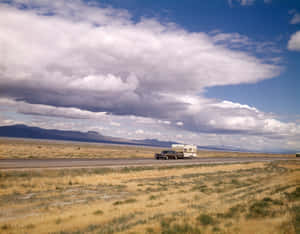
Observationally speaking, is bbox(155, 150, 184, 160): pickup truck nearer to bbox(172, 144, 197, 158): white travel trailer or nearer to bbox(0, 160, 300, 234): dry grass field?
bbox(172, 144, 197, 158): white travel trailer

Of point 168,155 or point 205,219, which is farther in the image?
point 168,155

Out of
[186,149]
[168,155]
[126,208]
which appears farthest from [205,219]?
[186,149]

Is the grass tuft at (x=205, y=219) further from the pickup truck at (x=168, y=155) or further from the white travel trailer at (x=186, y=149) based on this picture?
the white travel trailer at (x=186, y=149)

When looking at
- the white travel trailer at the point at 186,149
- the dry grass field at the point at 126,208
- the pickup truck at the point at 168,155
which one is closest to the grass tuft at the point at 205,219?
the dry grass field at the point at 126,208

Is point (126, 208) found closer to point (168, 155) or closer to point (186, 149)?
point (168, 155)

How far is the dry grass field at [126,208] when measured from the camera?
12320 mm

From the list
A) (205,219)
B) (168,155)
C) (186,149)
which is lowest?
(168,155)

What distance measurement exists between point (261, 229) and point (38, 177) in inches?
884

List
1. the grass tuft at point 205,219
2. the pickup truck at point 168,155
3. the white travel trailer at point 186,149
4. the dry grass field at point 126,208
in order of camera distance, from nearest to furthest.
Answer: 1. the dry grass field at point 126,208
2. the grass tuft at point 205,219
3. the pickup truck at point 168,155
4. the white travel trailer at point 186,149

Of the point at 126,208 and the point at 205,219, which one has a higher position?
the point at 205,219

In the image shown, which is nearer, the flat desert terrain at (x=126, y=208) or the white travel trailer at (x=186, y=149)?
the flat desert terrain at (x=126, y=208)

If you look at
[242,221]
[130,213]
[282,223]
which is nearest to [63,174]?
[130,213]

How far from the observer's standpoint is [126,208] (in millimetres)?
17328

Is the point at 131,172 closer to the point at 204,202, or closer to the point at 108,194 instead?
the point at 108,194
